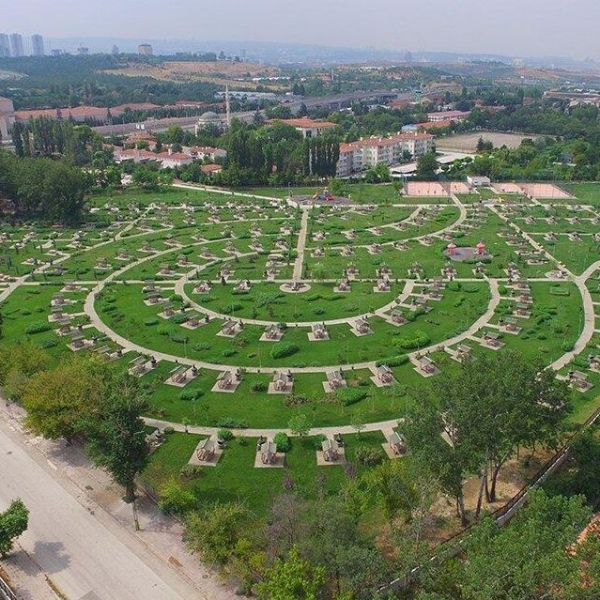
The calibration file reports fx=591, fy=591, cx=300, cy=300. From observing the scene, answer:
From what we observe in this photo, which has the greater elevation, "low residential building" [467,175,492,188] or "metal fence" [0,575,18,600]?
"low residential building" [467,175,492,188]

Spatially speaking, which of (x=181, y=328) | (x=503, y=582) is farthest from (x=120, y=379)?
(x=503, y=582)

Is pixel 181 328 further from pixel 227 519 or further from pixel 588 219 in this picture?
pixel 588 219

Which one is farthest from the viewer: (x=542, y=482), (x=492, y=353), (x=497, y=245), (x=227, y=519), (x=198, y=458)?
(x=497, y=245)

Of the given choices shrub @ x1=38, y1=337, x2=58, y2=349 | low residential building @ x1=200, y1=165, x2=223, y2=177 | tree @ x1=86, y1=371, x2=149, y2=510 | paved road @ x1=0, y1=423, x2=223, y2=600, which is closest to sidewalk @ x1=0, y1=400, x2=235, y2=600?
paved road @ x1=0, y1=423, x2=223, y2=600

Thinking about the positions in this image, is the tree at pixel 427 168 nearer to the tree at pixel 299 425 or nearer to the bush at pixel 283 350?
the bush at pixel 283 350

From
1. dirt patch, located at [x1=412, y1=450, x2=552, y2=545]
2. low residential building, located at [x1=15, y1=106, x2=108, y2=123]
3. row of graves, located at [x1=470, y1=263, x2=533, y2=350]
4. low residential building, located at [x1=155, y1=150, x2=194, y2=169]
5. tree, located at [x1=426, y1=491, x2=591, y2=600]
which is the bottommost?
dirt patch, located at [x1=412, y1=450, x2=552, y2=545]

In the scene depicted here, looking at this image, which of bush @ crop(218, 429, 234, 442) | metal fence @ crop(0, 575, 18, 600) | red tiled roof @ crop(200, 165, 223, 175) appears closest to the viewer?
metal fence @ crop(0, 575, 18, 600)

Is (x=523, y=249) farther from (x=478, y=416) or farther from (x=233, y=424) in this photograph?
(x=478, y=416)

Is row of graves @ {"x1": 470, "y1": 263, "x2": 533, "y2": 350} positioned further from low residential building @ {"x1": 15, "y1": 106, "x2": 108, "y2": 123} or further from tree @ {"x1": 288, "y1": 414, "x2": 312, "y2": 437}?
low residential building @ {"x1": 15, "y1": 106, "x2": 108, "y2": 123}
